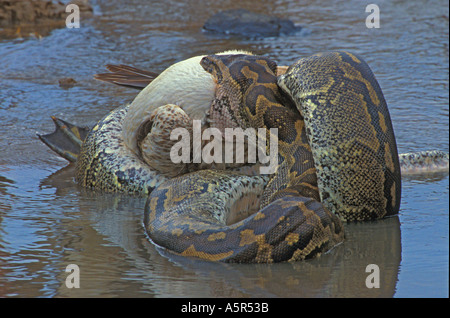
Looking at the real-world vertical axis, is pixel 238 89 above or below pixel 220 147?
above

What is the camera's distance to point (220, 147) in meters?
5.55

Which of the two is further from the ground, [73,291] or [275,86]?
[275,86]

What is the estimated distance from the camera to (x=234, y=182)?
5.37 meters

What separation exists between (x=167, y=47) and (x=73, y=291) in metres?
8.02

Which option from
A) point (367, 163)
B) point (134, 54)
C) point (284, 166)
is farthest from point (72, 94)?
point (367, 163)

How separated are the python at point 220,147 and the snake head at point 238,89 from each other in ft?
0.23

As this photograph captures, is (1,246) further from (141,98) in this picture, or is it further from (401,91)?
(401,91)

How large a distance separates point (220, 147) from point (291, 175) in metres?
0.77
